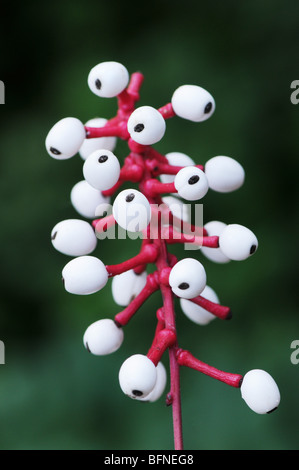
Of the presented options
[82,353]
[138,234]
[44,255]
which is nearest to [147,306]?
[82,353]

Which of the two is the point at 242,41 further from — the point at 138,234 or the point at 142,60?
the point at 138,234

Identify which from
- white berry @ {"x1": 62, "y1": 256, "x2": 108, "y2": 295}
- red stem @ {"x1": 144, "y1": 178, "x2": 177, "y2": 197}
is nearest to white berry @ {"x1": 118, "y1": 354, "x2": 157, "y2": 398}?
white berry @ {"x1": 62, "y1": 256, "x2": 108, "y2": 295}

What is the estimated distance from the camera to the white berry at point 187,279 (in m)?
0.70

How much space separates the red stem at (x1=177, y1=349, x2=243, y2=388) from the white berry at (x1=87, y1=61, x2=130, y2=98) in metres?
0.34

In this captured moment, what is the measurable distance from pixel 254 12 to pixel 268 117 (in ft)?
0.90

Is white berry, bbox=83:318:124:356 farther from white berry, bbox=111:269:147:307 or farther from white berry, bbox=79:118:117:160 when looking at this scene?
white berry, bbox=79:118:117:160

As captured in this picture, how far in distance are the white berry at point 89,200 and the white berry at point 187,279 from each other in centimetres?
19

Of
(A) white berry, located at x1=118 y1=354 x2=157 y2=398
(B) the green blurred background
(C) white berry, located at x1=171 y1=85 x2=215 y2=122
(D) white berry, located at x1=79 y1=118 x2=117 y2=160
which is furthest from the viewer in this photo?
(B) the green blurred background

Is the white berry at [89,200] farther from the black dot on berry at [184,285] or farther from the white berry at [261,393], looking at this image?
the white berry at [261,393]

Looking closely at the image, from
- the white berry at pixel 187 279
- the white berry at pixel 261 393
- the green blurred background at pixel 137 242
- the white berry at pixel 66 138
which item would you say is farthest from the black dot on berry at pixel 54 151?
the green blurred background at pixel 137 242

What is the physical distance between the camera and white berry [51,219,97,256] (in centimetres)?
78

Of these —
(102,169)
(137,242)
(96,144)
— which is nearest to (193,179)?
(102,169)

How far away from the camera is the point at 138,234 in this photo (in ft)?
2.65

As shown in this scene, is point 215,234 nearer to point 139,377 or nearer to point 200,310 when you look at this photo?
point 200,310
